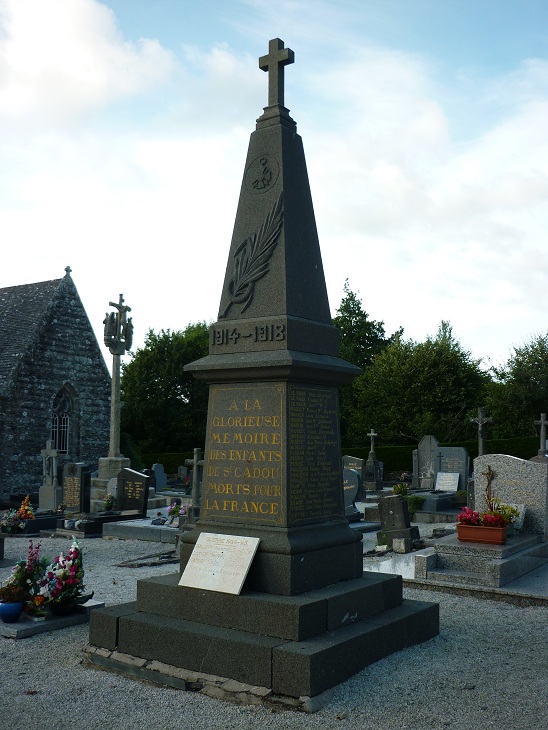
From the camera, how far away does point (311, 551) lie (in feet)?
19.0

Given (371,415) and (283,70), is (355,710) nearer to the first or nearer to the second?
(283,70)

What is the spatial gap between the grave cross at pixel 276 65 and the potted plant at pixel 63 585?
485cm

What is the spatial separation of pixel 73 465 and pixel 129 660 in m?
13.4

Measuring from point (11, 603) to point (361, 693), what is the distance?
3.64 meters

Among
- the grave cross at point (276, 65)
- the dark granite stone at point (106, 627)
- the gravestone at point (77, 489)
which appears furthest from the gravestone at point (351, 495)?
the grave cross at point (276, 65)

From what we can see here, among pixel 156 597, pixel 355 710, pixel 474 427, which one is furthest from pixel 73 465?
pixel 474 427

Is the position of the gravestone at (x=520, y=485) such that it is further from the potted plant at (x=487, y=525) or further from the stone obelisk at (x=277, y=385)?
the stone obelisk at (x=277, y=385)

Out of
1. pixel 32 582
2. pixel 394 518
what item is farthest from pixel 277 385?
pixel 394 518

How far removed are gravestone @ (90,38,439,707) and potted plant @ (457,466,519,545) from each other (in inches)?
123

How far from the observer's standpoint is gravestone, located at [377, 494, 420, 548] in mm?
12032

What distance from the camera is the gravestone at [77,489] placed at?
56.6 ft

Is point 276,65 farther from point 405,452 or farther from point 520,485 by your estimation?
point 405,452

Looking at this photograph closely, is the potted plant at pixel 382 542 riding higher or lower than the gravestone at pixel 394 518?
lower

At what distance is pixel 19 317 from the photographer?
85.4ft
